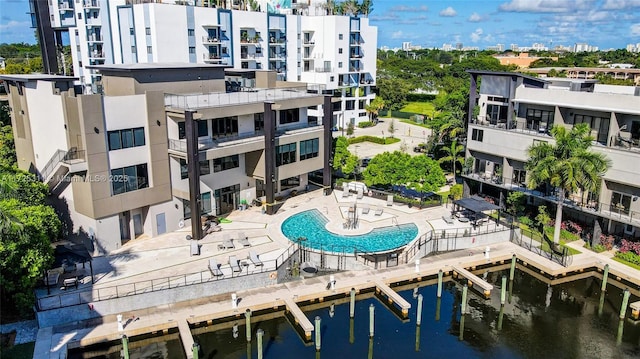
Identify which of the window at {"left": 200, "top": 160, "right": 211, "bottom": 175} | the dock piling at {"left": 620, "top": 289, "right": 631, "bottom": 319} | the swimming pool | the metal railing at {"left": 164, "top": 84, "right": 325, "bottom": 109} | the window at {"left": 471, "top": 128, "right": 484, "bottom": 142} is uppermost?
the metal railing at {"left": 164, "top": 84, "right": 325, "bottom": 109}

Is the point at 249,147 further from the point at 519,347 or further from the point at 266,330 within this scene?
the point at 519,347

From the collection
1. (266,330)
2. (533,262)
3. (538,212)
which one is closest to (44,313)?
(266,330)

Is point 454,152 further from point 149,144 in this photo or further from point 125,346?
point 125,346

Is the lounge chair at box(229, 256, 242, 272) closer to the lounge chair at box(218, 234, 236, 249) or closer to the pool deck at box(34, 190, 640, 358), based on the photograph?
the pool deck at box(34, 190, 640, 358)

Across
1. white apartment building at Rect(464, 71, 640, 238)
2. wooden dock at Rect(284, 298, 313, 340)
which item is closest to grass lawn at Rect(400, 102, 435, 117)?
white apartment building at Rect(464, 71, 640, 238)

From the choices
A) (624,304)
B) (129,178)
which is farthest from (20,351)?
(624,304)

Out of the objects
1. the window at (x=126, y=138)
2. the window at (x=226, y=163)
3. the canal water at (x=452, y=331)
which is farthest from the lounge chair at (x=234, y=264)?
the window at (x=126, y=138)

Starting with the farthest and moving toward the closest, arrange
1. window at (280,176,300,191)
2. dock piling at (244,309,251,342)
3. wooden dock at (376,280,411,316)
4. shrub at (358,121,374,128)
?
1. shrub at (358,121,374,128)
2. window at (280,176,300,191)
3. wooden dock at (376,280,411,316)
4. dock piling at (244,309,251,342)
